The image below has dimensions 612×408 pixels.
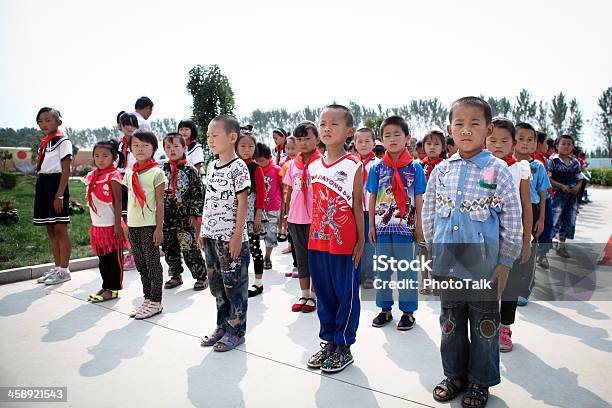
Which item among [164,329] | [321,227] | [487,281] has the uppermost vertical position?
[321,227]

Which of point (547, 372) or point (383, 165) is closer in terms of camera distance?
point (547, 372)

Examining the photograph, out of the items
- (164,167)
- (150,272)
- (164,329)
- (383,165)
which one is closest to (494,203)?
(383,165)

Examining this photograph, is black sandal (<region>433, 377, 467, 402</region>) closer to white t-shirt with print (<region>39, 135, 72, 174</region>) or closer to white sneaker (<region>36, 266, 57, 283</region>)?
white sneaker (<region>36, 266, 57, 283</region>)

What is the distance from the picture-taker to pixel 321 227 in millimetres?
2877

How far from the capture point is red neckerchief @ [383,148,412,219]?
347cm

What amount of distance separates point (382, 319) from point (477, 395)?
1310mm

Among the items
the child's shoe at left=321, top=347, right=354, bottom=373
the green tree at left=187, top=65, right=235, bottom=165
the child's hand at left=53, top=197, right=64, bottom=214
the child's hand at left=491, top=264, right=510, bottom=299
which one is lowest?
the child's shoe at left=321, top=347, right=354, bottom=373

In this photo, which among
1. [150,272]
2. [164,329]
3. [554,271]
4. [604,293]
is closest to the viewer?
[164,329]

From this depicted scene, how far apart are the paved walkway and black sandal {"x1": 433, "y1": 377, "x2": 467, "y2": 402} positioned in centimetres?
6

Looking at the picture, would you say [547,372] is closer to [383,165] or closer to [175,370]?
[383,165]

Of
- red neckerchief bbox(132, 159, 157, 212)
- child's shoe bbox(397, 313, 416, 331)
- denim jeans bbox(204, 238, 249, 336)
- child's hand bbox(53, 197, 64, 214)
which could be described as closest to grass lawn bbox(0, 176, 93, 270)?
child's hand bbox(53, 197, 64, 214)

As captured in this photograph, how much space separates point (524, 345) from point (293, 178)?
8.11 ft

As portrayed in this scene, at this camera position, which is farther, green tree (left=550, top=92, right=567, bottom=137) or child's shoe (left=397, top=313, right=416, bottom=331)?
green tree (left=550, top=92, right=567, bottom=137)

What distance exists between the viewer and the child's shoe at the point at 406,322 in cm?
338
